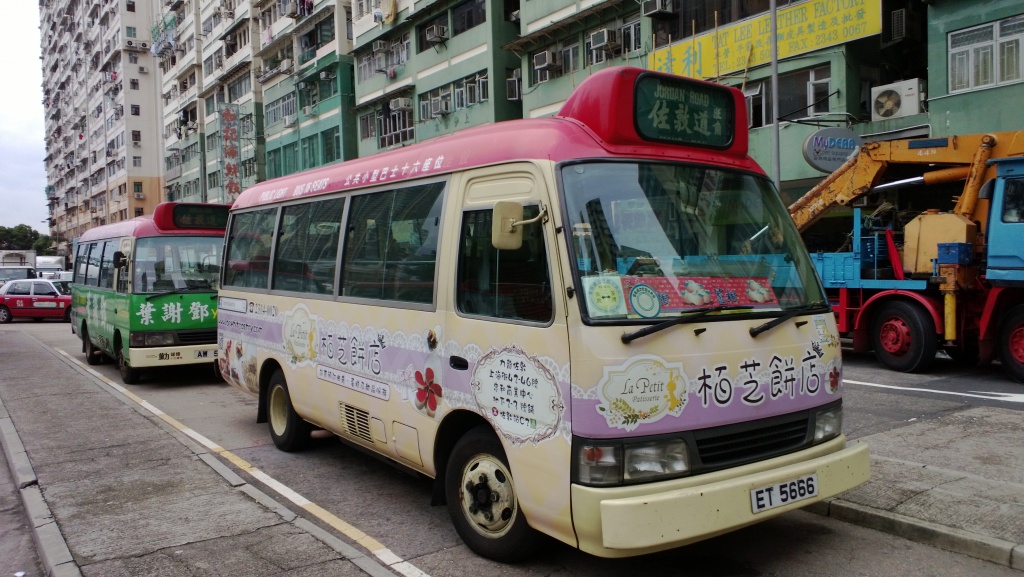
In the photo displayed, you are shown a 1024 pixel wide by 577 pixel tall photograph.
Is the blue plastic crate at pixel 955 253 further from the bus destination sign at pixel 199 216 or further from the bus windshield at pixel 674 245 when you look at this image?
the bus destination sign at pixel 199 216

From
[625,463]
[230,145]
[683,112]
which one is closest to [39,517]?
[625,463]

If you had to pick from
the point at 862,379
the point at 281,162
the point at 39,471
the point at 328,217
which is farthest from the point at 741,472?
the point at 281,162

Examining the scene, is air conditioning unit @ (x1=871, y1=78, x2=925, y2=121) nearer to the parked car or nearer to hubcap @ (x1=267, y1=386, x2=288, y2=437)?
hubcap @ (x1=267, y1=386, x2=288, y2=437)

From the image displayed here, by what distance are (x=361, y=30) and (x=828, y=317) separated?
34.6 metres

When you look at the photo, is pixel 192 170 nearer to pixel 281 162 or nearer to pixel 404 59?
pixel 281 162

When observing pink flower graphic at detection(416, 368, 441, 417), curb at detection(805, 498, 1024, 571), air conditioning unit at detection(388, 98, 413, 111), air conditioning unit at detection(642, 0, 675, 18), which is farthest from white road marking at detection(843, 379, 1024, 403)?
air conditioning unit at detection(388, 98, 413, 111)

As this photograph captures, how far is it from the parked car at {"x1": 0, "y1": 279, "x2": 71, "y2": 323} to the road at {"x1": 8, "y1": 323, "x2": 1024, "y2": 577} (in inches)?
859

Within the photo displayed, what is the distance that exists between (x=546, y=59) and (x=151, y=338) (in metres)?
17.7

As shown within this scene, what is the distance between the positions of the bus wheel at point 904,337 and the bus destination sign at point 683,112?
310 inches

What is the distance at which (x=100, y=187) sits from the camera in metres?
84.9

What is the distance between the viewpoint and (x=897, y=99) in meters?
18.2

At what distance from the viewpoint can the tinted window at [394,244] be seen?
189 inches

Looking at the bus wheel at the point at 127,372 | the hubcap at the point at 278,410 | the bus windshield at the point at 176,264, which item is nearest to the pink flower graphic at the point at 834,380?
the hubcap at the point at 278,410

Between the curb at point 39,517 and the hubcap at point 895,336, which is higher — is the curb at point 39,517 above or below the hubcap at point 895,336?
below
